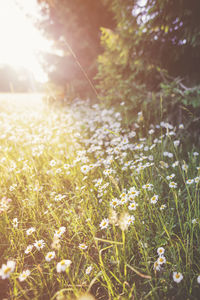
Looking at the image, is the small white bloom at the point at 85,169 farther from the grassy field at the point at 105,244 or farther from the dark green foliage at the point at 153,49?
the dark green foliage at the point at 153,49

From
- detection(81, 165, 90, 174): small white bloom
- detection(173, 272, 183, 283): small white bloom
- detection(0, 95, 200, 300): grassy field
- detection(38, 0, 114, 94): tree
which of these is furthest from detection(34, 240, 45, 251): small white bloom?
detection(38, 0, 114, 94): tree

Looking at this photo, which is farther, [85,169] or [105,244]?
[85,169]

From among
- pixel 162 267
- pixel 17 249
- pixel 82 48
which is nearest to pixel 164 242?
pixel 162 267

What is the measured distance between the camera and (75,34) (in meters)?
7.80

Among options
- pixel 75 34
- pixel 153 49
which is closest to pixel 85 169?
pixel 153 49

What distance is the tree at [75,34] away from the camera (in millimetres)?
7535

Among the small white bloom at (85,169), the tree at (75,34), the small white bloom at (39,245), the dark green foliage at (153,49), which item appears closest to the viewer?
the small white bloom at (39,245)

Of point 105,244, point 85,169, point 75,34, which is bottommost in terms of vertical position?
point 105,244

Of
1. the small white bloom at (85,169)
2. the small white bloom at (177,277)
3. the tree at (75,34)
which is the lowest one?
the small white bloom at (177,277)

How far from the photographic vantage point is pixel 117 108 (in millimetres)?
4215

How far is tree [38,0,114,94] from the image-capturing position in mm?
7535

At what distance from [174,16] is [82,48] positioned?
18.4ft

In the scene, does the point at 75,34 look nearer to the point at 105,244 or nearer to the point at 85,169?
the point at 85,169

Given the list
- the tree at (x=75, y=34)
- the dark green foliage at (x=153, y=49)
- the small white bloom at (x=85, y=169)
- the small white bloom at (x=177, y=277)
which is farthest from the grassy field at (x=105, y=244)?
the tree at (x=75, y=34)
